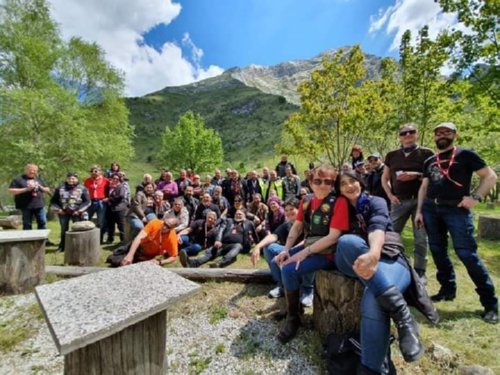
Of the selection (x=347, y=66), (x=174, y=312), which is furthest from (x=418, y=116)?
(x=174, y=312)

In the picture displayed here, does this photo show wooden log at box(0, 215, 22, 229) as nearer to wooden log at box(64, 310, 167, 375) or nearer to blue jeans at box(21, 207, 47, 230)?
blue jeans at box(21, 207, 47, 230)

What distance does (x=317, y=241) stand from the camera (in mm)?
2998

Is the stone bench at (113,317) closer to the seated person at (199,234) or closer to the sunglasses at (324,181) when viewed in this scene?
the sunglasses at (324,181)

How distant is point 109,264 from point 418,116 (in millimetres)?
11384

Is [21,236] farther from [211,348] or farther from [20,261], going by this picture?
[211,348]

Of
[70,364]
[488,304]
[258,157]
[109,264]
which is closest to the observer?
[70,364]

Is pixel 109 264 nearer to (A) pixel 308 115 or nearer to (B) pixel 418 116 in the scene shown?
(A) pixel 308 115

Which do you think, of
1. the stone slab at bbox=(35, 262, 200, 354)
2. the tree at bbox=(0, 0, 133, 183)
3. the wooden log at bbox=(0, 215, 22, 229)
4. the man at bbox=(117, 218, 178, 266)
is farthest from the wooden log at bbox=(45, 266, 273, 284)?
the tree at bbox=(0, 0, 133, 183)

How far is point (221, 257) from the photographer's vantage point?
Result: 6312mm

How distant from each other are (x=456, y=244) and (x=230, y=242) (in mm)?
4289

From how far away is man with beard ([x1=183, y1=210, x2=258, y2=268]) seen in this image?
579 cm

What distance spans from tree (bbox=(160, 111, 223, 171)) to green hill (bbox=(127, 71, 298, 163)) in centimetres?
1689

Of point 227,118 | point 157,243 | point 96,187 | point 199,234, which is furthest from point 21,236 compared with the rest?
point 227,118

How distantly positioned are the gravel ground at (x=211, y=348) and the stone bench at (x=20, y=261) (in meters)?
0.64
